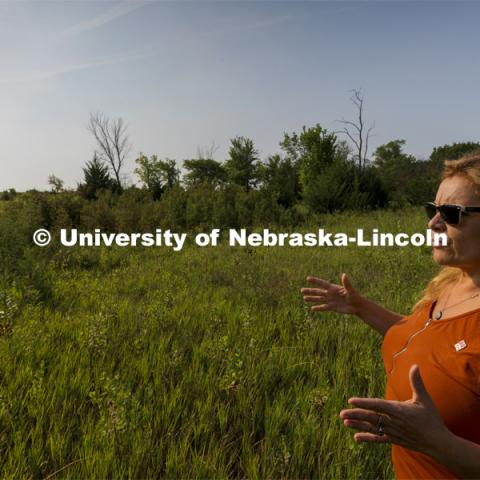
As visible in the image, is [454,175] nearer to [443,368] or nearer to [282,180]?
[443,368]

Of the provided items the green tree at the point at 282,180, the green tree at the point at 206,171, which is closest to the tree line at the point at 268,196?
the green tree at the point at 282,180

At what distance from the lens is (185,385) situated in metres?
2.97

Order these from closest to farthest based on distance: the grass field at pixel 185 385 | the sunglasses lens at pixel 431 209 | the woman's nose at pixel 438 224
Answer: the woman's nose at pixel 438 224
the sunglasses lens at pixel 431 209
the grass field at pixel 185 385

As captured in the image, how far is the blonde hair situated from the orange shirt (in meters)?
0.27

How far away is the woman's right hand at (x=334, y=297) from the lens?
232 centimetres

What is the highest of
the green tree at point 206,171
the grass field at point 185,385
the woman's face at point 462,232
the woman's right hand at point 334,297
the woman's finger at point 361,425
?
the green tree at point 206,171

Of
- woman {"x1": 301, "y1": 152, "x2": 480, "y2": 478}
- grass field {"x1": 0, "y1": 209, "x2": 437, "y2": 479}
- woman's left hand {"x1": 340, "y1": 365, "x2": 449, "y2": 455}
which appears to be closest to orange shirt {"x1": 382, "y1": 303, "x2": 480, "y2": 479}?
woman {"x1": 301, "y1": 152, "x2": 480, "y2": 478}

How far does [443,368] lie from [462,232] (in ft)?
2.05

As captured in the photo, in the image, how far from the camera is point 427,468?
58.1 inches

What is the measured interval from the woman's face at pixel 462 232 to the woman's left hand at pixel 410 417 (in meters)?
0.70

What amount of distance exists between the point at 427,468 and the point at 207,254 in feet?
27.5

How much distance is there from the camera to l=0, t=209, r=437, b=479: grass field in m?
2.21

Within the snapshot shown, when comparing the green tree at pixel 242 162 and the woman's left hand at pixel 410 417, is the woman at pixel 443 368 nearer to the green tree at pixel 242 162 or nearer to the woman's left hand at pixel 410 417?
the woman's left hand at pixel 410 417

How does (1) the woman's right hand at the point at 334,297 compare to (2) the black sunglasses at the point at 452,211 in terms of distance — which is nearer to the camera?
(2) the black sunglasses at the point at 452,211
